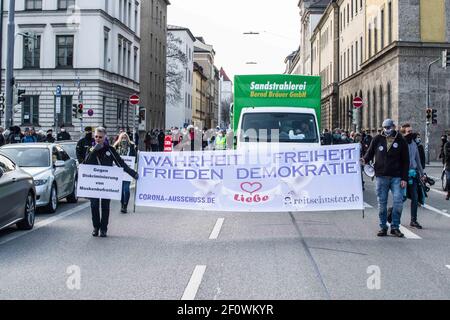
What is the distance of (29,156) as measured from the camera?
15.0 meters

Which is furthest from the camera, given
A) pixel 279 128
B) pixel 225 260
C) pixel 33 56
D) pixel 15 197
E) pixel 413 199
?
pixel 33 56

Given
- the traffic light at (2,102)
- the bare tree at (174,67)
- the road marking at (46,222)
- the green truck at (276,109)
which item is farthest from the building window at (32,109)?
the bare tree at (174,67)

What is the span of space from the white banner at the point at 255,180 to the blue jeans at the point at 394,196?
489 mm

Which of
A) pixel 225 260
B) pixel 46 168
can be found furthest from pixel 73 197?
pixel 225 260

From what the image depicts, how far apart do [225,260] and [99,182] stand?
364cm

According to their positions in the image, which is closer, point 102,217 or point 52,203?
point 102,217

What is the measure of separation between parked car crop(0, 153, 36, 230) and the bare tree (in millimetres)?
76944

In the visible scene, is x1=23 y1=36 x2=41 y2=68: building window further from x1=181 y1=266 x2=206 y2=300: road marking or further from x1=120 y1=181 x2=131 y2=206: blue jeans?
x1=181 y1=266 x2=206 y2=300: road marking

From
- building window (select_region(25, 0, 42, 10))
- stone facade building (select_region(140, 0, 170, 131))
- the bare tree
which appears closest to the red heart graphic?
building window (select_region(25, 0, 42, 10))

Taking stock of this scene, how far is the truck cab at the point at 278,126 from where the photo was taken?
53.9ft

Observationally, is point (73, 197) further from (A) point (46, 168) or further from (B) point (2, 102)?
(B) point (2, 102)

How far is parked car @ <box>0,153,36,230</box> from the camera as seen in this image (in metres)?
10.4

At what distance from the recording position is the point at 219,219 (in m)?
13.3

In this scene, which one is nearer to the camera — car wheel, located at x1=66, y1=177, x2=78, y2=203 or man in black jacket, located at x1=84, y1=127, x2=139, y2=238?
man in black jacket, located at x1=84, y1=127, x2=139, y2=238
